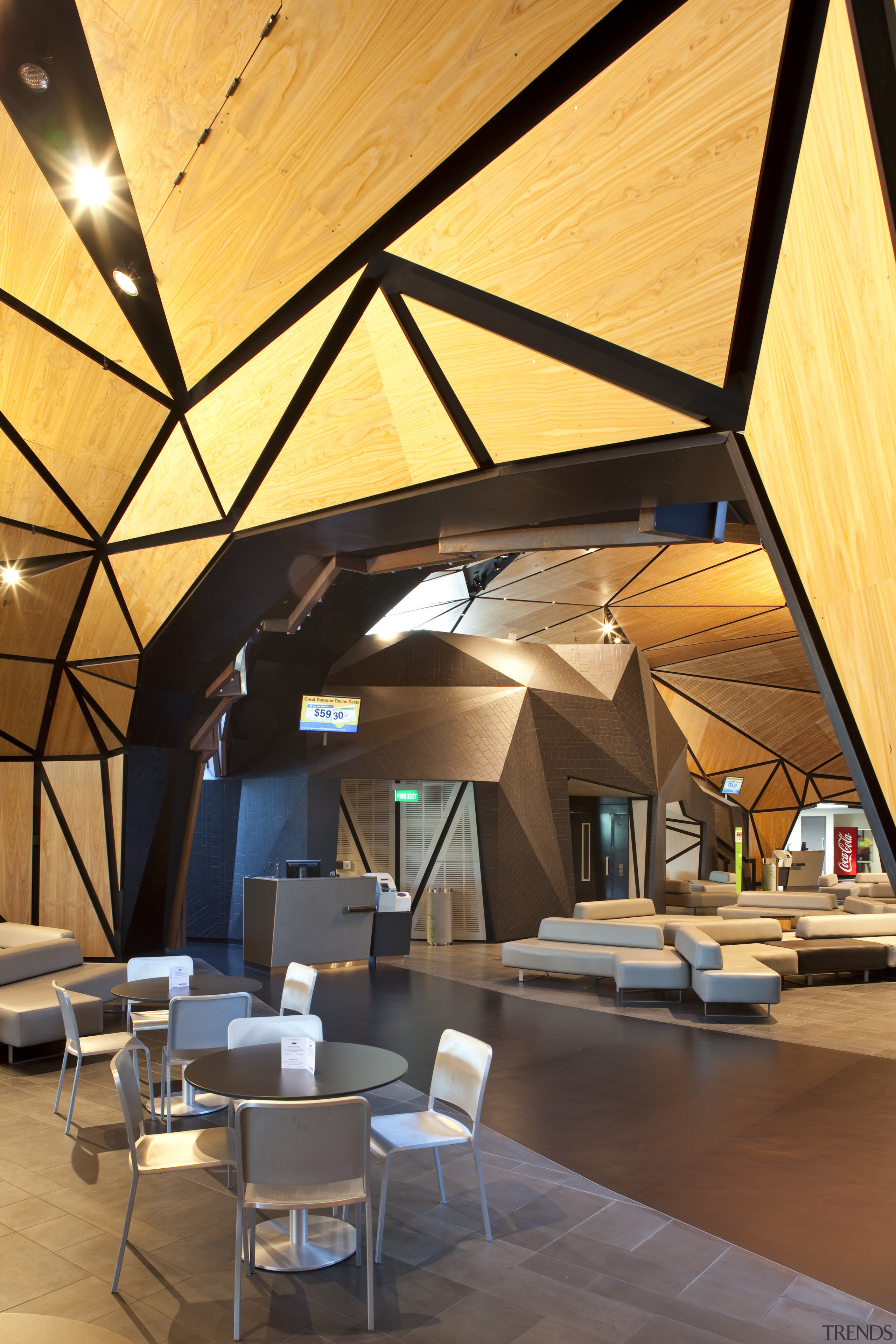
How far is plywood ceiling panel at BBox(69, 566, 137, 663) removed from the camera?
9922 millimetres

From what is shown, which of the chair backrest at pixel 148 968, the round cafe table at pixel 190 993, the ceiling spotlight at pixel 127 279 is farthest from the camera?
the chair backrest at pixel 148 968

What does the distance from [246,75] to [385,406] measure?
2123 mm

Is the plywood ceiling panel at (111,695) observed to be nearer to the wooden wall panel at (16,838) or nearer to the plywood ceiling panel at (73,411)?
the wooden wall panel at (16,838)

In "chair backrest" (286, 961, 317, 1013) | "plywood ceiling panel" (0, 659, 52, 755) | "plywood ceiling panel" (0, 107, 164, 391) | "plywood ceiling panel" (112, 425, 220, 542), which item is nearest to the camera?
"plywood ceiling panel" (0, 107, 164, 391)

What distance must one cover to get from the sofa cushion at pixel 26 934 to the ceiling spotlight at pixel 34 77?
26.6 ft

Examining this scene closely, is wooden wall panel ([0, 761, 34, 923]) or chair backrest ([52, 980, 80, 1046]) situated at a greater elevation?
wooden wall panel ([0, 761, 34, 923])

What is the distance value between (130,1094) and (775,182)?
4.78 meters

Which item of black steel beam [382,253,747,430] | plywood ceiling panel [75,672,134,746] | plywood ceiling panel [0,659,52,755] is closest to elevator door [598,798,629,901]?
plywood ceiling panel [75,672,134,746]

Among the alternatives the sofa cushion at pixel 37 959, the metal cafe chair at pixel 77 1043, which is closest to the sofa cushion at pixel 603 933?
the sofa cushion at pixel 37 959

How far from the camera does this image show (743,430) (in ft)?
14.6

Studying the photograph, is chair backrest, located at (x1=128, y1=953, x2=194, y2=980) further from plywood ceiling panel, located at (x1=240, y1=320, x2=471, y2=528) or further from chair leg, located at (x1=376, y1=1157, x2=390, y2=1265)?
plywood ceiling panel, located at (x1=240, y1=320, x2=471, y2=528)

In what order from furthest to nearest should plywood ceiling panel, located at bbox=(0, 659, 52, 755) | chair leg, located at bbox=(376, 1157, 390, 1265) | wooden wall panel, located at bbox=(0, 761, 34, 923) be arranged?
wooden wall panel, located at bbox=(0, 761, 34, 923) < plywood ceiling panel, located at bbox=(0, 659, 52, 755) < chair leg, located at bbox=(376, 1157, 390, 1265)

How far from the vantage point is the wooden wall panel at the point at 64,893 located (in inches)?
487

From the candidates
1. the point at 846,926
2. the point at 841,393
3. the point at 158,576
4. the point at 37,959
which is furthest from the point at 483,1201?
the point at 846,926
